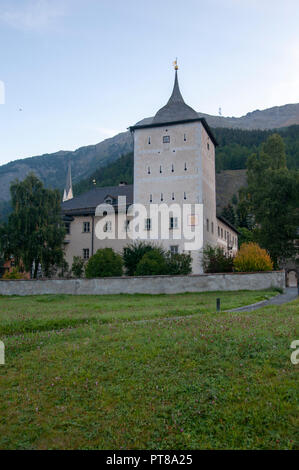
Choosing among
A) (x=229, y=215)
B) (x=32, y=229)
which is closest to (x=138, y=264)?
(x=32, y=229)

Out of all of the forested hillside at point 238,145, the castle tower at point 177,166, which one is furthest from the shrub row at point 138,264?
the forested hillside at point 238,145

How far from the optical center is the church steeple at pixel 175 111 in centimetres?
4730

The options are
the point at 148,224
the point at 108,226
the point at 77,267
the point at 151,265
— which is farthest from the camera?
the point at 108,226

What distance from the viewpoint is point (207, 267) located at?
36625mm

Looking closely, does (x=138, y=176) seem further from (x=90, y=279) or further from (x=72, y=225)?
(x=90, y=279)

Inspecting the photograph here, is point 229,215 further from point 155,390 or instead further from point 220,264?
point 155,390

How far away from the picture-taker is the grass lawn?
250 inches

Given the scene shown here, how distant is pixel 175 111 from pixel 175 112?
0.64ft

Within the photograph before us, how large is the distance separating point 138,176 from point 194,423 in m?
42.5

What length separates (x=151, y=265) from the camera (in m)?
34.2

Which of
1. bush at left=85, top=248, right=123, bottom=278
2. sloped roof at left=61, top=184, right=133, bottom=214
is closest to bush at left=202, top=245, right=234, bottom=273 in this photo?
bush at left=85, top=248, right=123, bottom=278

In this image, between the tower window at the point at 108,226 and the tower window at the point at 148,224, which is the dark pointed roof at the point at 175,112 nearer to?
the tower window at the point at 148,224

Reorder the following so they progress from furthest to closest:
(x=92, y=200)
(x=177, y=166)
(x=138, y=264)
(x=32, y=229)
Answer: (x=92, y=200), (x=177, y=166), (x=32, y=229), (x=138, y=264)

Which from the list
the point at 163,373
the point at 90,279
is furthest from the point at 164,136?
the point at 163,373
